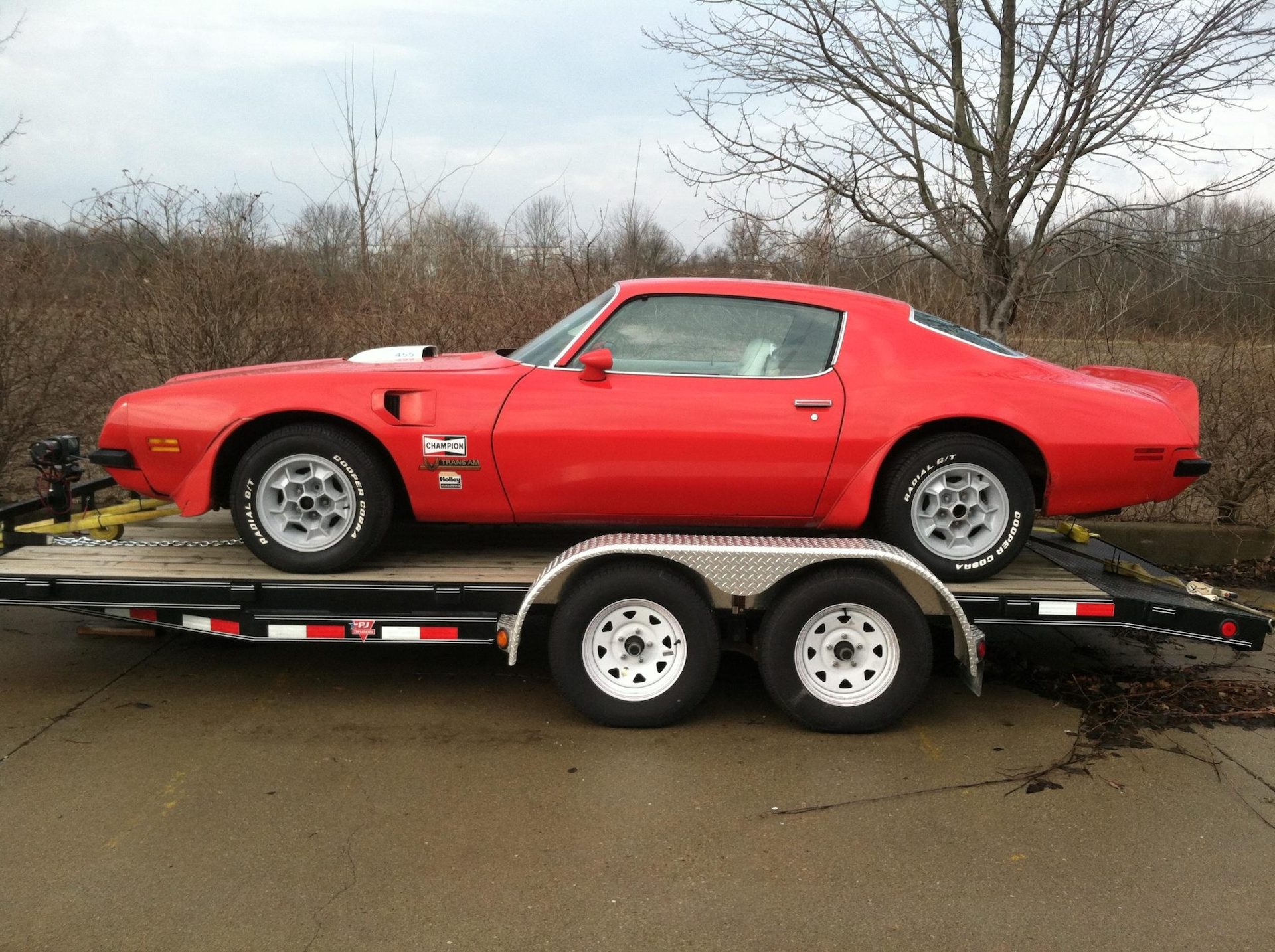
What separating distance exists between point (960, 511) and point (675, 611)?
1.43 meters

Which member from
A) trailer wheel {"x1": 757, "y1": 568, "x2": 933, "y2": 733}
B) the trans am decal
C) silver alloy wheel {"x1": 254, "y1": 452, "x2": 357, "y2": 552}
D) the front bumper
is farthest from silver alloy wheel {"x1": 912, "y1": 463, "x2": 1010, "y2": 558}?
the front bumper

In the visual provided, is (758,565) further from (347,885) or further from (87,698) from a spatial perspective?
(87,698)

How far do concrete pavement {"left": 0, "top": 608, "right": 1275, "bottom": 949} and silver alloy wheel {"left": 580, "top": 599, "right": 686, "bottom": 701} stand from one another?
208 millimetres

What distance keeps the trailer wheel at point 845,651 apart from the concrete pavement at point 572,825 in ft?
0.53

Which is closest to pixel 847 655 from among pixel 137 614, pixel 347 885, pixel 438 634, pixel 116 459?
pixel 438 634

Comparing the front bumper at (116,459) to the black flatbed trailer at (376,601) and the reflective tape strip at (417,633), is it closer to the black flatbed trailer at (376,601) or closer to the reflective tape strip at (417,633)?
the black flatbed trailer at (376,601)

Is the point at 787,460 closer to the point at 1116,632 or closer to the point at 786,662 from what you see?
the point at 786,662

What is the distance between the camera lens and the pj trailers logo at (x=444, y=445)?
4551 mm

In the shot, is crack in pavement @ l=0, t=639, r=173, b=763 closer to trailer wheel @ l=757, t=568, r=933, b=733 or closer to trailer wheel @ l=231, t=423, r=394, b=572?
trailer wheel @ l=231, t=423, r=394, b=572

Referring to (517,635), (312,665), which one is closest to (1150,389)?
(517,635)

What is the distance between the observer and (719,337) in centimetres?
474

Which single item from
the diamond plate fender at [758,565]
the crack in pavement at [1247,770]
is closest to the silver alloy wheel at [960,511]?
the diamond plate fender at [758,565]

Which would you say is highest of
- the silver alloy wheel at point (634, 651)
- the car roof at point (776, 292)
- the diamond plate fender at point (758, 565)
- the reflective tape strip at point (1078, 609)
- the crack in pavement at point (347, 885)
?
the car roof at point (776, 292)

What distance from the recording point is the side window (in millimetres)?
4699
